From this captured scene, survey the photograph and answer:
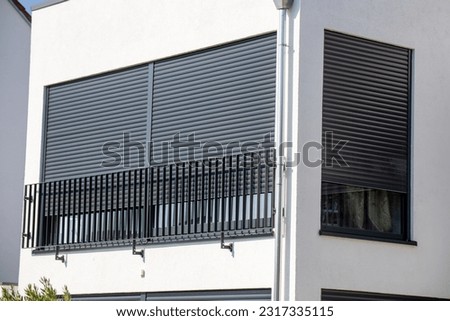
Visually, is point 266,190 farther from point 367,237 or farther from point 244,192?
point 367,237

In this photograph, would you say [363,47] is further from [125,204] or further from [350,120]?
[125,204]

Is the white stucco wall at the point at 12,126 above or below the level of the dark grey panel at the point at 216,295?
above

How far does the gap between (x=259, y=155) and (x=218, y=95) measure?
1.31m

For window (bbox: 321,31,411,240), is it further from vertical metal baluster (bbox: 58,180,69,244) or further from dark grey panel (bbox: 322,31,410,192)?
vertical metal baluster (bbox: 58,180,69,244)

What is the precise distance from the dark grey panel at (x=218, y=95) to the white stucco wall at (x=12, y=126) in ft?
17.6

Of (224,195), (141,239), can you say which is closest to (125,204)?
(141,239)

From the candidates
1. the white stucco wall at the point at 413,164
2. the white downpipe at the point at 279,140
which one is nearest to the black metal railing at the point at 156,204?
the white downpipe at the point at 279,140

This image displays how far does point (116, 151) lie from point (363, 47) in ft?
13.4

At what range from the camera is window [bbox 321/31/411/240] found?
1422 cm

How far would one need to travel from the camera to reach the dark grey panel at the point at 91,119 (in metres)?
16.4

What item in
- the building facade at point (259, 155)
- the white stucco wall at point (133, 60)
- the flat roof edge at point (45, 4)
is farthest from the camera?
the flat roof edge at point (45, 4)

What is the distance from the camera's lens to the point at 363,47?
48.0 feet

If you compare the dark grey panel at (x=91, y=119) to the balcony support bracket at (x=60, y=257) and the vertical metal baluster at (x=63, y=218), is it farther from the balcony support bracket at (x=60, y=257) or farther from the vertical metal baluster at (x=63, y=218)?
the balcony support bracket at (x=60, y=257)
